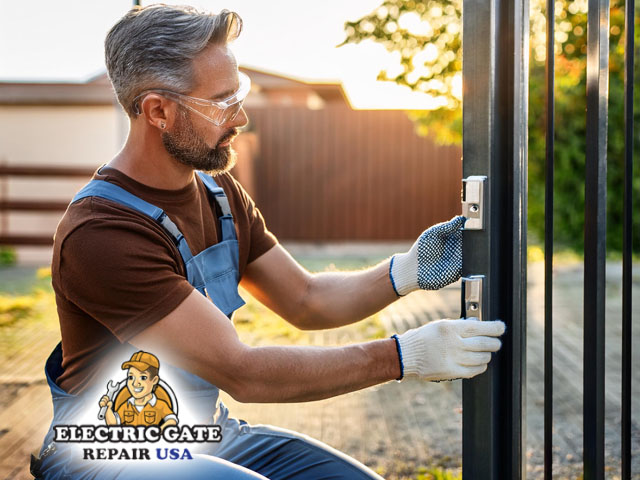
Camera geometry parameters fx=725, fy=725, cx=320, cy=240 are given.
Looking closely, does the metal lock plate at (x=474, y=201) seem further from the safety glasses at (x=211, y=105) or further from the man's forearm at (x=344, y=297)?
the safety glasses at (x=211, y=105)

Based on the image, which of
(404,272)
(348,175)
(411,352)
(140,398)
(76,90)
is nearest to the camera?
(411,352)

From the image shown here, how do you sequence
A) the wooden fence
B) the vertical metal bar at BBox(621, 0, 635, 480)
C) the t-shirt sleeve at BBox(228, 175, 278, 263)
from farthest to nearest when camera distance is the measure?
1. the wooden fence
2. the t-shirt sleeve at BBox(228, 175, 278, 263)
3. the vertical metal bar at BBox(621, 0, 635, 480)

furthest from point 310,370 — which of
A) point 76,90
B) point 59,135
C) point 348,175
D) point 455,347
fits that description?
point 76,90

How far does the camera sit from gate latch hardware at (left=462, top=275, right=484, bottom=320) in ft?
5.39

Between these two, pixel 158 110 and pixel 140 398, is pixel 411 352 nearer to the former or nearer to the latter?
pixel 140 398

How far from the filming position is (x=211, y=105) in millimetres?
2000

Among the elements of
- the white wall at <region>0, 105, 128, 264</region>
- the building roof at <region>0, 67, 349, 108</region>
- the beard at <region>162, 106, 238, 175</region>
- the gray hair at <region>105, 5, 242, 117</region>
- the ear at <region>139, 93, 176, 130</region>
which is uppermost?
the building roof at <region>0, 67, 349, 108</region>

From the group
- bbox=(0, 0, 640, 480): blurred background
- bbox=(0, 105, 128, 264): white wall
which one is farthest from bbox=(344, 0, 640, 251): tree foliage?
bbox=(0, 105, 128, 264): white wall

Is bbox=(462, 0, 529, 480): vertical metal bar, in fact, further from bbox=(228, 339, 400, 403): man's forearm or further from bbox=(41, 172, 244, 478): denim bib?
bbox=(41, 172, 244, 478): denim bib

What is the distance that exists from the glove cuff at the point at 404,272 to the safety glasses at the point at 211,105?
2.06 ft

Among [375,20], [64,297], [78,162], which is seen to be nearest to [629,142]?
[64,297]

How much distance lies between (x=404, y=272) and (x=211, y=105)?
0.71 m

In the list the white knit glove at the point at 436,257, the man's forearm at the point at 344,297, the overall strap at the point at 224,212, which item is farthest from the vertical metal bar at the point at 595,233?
the overall strap at the point at 224,212

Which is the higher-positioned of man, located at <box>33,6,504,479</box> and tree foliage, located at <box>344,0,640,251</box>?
tree foliage, located at <box>344,0,640,251</box>
